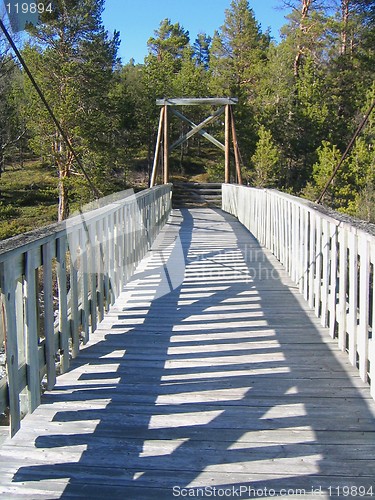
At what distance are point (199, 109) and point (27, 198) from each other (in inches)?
508

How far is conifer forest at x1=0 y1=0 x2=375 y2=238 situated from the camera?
2227 cm

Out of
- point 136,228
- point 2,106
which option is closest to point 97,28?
point 2,106

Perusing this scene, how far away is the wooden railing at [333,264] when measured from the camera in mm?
2752

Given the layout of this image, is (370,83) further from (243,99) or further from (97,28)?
(97,28)

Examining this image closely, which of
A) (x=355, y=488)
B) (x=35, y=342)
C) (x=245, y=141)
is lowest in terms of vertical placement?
(x=355, y=488)

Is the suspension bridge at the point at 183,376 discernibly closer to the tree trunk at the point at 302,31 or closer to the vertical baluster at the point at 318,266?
the vertical baluster at the point at 318,266

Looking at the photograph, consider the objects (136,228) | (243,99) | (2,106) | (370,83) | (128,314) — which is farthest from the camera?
(243,99)

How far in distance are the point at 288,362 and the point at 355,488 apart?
1209 millimetres

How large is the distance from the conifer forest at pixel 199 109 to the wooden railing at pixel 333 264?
15.3 metres

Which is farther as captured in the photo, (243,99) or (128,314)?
(243,99)

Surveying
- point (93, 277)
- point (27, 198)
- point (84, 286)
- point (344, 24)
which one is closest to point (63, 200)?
point (27, 198)

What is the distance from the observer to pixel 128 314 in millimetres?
4113

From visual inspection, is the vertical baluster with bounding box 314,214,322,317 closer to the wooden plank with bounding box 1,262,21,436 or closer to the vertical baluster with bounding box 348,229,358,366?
the vertical baluster with bounding box 348,229,358,366

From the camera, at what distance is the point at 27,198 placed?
28.2 m
